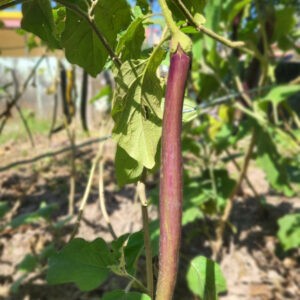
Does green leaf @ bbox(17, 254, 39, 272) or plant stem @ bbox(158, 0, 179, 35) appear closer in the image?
plant stem @ bbox(158, 0, 179, 35)

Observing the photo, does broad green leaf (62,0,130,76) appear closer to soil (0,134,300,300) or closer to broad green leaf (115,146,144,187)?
broad green leaf (115,146,144,187)

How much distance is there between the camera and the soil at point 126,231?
66.9 inches

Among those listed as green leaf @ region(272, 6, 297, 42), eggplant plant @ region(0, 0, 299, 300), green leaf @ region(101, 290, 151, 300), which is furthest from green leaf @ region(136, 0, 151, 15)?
green leaf @ region(272, 6, 297, 42)

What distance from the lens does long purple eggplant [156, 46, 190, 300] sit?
0.92 ft

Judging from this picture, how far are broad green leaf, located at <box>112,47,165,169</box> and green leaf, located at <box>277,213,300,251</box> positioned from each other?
4.70 ft

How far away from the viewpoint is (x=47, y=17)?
36cm

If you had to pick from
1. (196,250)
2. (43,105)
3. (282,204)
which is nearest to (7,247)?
(196,250)

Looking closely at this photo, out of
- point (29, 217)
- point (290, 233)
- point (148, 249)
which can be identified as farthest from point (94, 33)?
point (290, 233)

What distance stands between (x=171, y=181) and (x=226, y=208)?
1.59 m

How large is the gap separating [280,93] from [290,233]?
0.60 m

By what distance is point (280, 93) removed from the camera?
1.39 metres

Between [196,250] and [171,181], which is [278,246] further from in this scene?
[171,181]

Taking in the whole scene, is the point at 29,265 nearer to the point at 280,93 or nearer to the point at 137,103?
the point at 280,93

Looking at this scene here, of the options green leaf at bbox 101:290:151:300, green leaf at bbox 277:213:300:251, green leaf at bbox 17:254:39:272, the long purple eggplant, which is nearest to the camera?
the long purple eggplant
